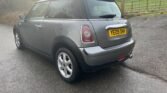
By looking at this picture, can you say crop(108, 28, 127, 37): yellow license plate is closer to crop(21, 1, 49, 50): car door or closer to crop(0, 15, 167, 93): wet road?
crop(0, 15, 167, 93): wet road

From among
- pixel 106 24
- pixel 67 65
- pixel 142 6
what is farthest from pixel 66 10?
pixel 142 6

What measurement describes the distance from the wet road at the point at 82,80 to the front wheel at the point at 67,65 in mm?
149

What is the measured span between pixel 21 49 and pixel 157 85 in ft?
14.3

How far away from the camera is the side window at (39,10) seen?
4.66 m

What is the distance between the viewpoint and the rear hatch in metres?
3.67

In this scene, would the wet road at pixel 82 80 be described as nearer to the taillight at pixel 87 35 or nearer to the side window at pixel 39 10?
the taillight at pixel 87 35

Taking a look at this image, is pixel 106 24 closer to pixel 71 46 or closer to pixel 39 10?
pixel 71 46

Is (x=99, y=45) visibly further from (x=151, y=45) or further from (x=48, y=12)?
(x=151, y=45)

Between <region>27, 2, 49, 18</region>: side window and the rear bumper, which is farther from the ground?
<region>27, 2, 49, 18</region>: side window

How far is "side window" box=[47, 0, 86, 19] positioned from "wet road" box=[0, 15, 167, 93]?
1.25 metres

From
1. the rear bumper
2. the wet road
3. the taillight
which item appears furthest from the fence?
the taillight

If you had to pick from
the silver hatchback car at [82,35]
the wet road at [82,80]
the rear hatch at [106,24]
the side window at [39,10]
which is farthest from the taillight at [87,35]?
the side window at [39,10]

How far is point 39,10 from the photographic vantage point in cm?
494

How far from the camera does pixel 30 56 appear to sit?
19.1ft
